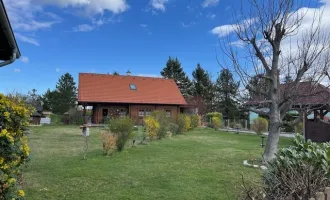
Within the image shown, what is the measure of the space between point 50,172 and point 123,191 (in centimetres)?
274

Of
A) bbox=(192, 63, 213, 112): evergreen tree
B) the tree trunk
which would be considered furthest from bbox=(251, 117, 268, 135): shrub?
bbox=(192, 63, 213, 112): evergreen tree

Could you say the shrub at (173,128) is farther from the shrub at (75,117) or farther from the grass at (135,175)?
the shrub at (75,117)

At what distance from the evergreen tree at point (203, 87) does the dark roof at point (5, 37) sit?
40.5m

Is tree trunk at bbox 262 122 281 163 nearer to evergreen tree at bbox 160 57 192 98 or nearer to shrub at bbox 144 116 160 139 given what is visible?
shrub at bbox 144 116 160 139

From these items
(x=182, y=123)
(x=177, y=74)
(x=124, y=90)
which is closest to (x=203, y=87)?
(x=177, y=74)

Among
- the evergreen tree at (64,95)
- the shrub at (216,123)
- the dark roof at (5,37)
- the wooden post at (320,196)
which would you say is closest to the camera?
the wooden post at (320,196)

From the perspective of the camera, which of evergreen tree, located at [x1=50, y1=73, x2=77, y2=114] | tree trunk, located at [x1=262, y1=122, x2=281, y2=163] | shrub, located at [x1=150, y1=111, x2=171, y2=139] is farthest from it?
evergreen tree, located at [x1=50, y1=73, x2=77, y2=114]

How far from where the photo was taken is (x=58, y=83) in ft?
166

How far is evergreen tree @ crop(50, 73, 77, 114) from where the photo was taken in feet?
156

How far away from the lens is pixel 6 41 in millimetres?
4461

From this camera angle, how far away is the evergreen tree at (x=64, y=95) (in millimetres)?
47438

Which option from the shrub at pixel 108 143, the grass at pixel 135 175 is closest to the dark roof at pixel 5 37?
the grass at pixel 135 175

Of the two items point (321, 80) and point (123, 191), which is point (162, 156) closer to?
point (123, 191)

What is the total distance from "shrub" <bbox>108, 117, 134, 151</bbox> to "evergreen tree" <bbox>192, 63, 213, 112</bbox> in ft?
109
